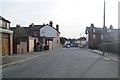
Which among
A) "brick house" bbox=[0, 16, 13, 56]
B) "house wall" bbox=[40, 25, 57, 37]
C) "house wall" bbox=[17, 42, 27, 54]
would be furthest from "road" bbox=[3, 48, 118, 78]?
"house wall" bbox=[40, 25, 57, 37]

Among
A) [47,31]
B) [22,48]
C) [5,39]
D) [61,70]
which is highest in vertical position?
[47,31]

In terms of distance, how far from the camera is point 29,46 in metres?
54.5

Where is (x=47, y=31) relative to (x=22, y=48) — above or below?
above

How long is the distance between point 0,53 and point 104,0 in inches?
803

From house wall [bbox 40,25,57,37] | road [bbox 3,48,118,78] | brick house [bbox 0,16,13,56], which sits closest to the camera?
road [bbox 3,48,118,78]

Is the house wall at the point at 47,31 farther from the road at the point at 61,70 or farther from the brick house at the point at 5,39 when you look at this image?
the road at the point at 61,70

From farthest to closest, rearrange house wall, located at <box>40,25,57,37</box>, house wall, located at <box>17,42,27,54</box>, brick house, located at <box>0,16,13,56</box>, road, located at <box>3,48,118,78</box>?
house wall, located at <box>40,25,57,37</box>, house wall, located at <box>17,42,27,54</box>, brick house, located at <box>0,16,13,56</box>, road, located at <box>3,48,118,78</box>

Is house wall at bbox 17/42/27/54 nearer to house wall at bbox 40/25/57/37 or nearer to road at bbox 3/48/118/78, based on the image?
road at bbox 3/48/118/78

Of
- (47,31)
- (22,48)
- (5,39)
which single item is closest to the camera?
(5,39)

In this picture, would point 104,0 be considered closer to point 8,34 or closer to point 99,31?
point 8,34

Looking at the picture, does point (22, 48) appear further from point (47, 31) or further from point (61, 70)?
point (47, 31)

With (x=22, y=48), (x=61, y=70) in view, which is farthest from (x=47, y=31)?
(x=61, y=70)

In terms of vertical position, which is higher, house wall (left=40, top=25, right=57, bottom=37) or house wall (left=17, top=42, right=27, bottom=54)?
house wall (left=40, top=25, right=57, bottom=37)

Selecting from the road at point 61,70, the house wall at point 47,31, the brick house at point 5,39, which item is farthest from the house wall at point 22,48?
the house wall at point 47,31
